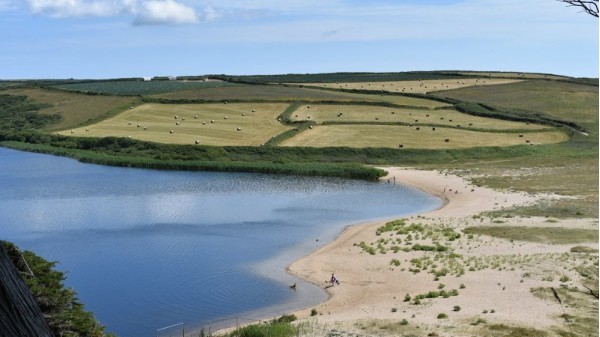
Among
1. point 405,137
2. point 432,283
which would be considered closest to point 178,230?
point 432,283

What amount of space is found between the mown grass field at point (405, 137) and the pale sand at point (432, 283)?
34.5 meters

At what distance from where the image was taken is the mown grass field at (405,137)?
78.9 meters

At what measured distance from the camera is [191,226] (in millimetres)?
44688

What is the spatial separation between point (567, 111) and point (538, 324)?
84875 millimetres

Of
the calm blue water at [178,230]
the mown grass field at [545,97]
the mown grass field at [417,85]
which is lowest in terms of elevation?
the calm blue water at [178,230]

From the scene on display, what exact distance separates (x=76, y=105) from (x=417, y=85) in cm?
5521

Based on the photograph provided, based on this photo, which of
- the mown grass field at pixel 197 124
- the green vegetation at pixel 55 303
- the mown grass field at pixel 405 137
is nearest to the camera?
the green vegetation at pixel 55 303

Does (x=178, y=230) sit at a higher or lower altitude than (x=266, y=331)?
lower

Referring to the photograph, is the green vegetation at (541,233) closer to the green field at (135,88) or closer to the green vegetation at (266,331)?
the green vegetation at (266,331)

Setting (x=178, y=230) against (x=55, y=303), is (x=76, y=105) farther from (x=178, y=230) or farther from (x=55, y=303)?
(x=55, y=303)

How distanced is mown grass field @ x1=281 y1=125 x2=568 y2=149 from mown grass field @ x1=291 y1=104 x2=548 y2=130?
107 inches

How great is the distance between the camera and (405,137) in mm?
81500

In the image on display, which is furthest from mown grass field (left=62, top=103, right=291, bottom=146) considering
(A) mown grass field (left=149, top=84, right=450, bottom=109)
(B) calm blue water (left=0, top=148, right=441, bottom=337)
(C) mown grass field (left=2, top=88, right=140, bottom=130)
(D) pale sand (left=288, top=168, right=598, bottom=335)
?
(D) pale sand (left=288, top=168, right=598, bottom=335)

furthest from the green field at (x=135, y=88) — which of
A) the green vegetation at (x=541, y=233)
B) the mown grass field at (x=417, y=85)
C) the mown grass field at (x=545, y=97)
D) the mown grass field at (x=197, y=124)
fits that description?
the green vegetation at (x=541, y=233)
